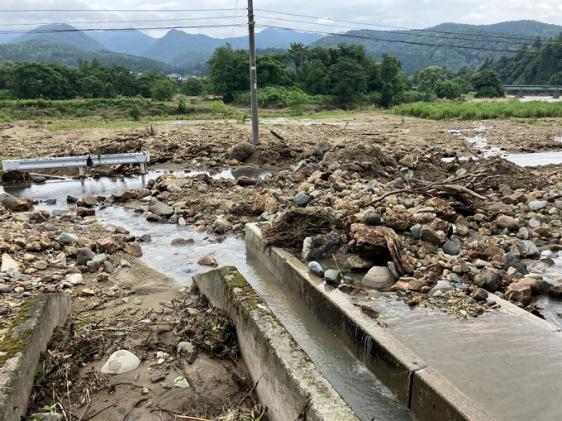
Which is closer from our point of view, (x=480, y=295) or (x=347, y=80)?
(x=480, y=295)

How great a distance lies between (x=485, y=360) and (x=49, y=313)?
4.08 meters

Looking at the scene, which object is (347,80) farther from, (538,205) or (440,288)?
(440,288)

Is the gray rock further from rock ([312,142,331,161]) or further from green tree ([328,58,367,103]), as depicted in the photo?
green tree ([328,58,367,103])

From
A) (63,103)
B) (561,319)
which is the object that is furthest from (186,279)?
(63,103)

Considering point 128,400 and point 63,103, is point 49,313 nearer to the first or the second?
point 128,400

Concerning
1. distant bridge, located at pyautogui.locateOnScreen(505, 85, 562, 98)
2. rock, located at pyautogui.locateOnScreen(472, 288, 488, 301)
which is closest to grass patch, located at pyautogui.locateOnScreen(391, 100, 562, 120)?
rock, located at pyautogui.locateOnScreen(472, 288, 488, 301)

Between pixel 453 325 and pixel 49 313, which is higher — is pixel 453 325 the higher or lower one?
the lower one

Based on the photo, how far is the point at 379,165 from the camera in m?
14.0

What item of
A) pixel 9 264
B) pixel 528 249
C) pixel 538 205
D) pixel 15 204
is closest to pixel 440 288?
pixel 528 249

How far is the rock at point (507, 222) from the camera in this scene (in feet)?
27.1

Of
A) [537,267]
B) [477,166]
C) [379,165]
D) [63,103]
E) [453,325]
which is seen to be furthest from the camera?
[63,103]

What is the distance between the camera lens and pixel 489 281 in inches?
241

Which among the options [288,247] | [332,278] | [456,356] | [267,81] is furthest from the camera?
[267,81]

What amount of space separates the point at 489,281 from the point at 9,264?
613cm
